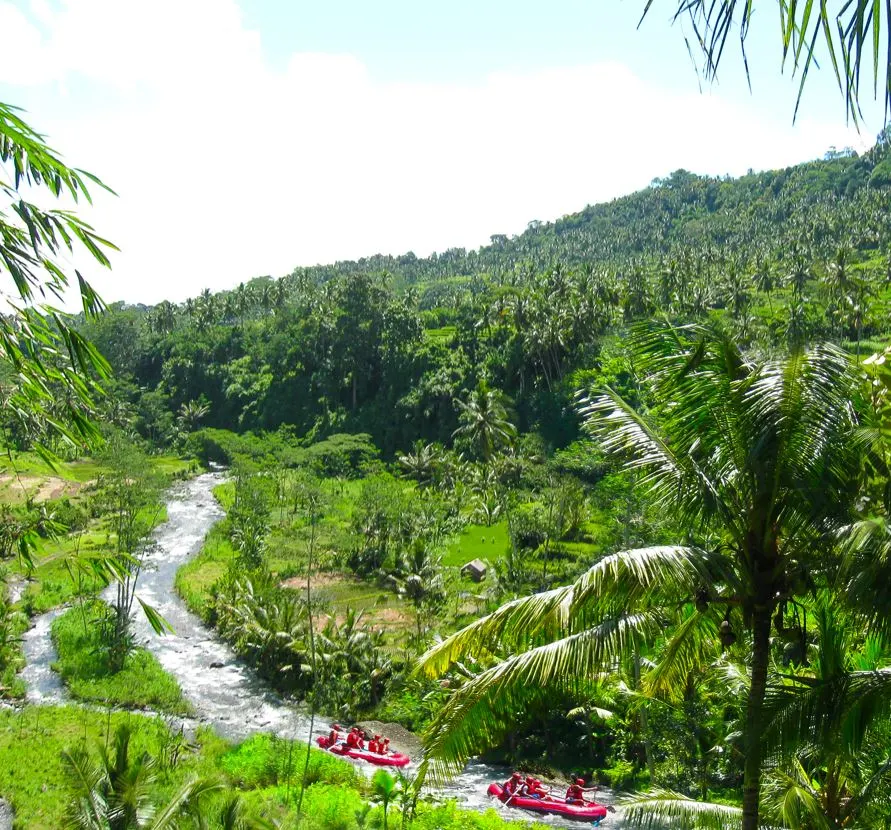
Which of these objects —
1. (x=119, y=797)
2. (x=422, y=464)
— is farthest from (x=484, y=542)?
(x=119, y=797)

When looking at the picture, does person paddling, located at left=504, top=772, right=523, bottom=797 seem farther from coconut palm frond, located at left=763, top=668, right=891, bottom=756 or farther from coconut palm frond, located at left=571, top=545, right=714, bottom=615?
coconut palm frond, located at left=571, top=545, right=714, bottom=615

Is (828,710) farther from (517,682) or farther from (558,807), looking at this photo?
(558,807)

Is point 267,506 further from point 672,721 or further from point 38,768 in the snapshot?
point 672,721

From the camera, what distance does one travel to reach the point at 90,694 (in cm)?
2400

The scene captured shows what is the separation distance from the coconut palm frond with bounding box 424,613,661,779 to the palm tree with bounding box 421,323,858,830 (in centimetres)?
1

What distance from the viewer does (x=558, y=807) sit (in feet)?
60.8

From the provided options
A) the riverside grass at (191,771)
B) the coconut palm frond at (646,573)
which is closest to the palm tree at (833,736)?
the coconut palm frond at (646,573)

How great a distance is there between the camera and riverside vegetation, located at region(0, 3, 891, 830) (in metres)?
6.00

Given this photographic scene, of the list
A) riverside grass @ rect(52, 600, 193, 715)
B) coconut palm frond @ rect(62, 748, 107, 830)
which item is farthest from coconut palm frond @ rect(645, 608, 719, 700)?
riverside grass @ rect(52, 600, 193, 715)

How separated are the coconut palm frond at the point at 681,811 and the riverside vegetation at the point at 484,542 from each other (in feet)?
0.13

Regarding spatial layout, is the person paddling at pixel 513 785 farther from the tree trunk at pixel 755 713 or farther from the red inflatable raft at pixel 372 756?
the tree trunk at pixel 755 713

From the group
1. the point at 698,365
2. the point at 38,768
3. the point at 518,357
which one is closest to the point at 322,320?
the point at 518,357

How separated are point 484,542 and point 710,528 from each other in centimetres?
3277

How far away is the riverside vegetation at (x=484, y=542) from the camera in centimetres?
600
